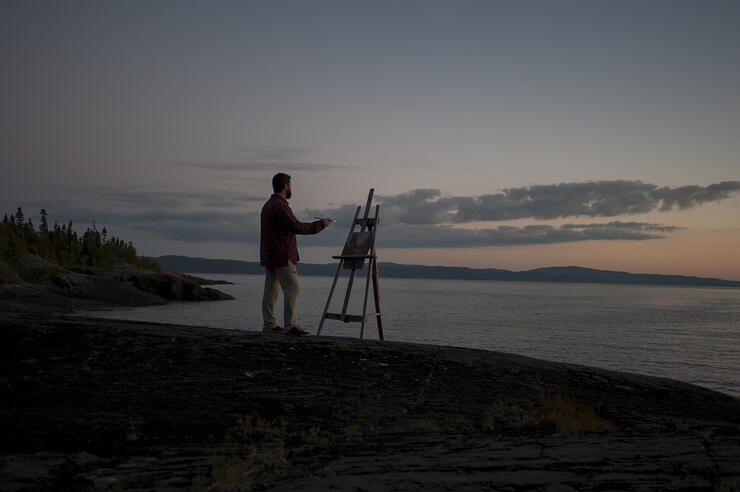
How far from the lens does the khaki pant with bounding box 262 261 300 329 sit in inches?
395

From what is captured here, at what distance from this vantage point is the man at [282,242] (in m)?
9.98

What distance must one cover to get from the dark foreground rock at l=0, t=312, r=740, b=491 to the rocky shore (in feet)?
0.08

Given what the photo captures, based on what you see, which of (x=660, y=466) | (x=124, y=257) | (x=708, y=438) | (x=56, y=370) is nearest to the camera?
(x=660, y=466)

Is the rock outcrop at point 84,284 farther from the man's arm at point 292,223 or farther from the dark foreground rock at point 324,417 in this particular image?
the dark foreground rock at point 324,417

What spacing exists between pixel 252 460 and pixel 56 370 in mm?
4128

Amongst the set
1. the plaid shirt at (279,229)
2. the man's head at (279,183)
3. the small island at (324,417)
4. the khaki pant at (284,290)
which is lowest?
the small island at (324,417)

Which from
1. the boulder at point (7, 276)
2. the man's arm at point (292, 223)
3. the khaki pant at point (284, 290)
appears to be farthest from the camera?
the boulder at point (7, 276)

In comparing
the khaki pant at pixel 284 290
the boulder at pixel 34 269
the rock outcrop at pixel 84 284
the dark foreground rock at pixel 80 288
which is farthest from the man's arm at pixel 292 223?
the boulder at pixel 34 269

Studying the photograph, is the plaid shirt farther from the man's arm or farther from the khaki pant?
the khaki pant

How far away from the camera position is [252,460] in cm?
424

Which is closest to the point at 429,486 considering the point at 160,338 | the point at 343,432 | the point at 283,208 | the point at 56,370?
the point at 343,432

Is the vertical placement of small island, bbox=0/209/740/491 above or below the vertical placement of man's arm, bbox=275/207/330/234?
below

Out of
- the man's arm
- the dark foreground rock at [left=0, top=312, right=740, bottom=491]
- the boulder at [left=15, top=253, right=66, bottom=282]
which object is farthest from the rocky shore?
the boulder at [left=15, top=253, right=66, bottom=282]

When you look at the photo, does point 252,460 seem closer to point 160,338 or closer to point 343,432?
point 343,432
